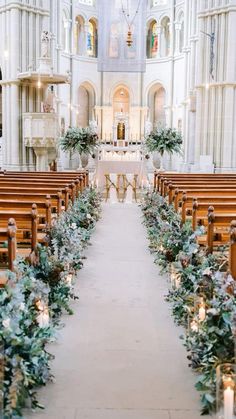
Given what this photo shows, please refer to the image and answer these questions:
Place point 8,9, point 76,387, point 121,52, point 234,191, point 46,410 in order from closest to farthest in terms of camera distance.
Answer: point 46,410
point 76,387
point 234,191
point 8,9
point 121,52

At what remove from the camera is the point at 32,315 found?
4277 mm

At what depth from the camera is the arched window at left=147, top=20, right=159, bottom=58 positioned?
3067cm

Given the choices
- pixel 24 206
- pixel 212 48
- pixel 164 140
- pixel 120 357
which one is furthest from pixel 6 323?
pixel 212 48

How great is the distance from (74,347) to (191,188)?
5887mm

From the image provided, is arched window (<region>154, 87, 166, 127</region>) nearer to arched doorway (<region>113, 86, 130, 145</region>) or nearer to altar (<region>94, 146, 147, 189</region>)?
arched doorway (<region>113, 86, 130, 145</region>)

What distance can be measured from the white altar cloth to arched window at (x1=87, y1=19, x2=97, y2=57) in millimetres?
15000

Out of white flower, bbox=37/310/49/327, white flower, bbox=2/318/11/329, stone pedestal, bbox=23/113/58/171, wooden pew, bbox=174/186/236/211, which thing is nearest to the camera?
white flower, bbox=2/318/11/329

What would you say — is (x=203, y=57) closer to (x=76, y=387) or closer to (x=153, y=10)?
(x=153, y=10)

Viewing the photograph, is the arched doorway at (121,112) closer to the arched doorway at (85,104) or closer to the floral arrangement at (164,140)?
the arched doorway at (85,104)

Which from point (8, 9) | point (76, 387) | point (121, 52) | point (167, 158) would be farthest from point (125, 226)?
point (121, 52)

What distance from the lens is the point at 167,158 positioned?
2881 centimetres

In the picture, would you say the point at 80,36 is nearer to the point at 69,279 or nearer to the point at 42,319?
the point at 69,279

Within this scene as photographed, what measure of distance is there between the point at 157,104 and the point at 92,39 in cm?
539

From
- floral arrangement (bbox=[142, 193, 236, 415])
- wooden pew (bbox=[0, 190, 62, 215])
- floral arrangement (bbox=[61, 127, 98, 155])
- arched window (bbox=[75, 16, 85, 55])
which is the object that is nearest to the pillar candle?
floral arrangement (bbox=[142, 193, 236, 415])
